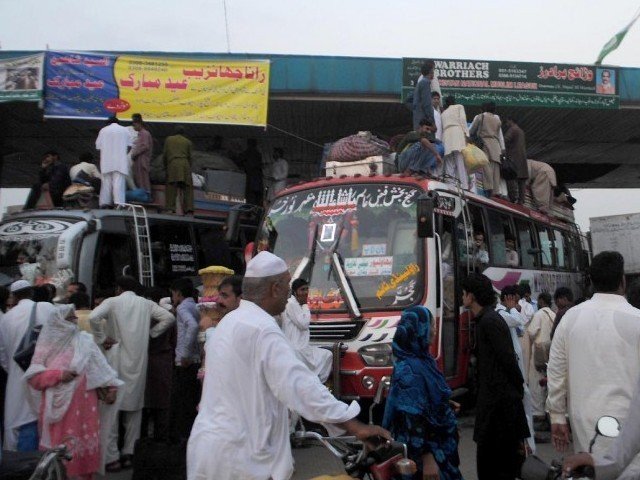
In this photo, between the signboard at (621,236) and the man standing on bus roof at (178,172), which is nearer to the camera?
the man standing on bus roof at (178,172)

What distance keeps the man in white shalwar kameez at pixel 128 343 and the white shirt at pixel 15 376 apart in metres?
1.52

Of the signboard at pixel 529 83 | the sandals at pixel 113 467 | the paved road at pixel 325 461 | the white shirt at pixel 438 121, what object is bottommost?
the sandals at pixel 113 467

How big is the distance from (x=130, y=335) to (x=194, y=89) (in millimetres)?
9232

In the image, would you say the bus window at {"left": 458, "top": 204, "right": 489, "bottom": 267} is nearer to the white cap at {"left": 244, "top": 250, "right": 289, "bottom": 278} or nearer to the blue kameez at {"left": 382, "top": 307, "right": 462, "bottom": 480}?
the blue kameez at {"left": 382, "top": 307, "right": 462, "bottom": 480}

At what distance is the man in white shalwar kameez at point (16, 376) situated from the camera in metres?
6.69

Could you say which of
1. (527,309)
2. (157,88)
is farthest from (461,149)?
(157,88)

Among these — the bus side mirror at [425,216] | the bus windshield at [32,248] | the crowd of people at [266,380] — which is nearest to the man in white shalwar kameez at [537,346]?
the crowd of people at [266,380]

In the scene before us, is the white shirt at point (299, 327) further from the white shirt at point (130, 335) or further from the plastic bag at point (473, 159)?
the plastic bag at point (473, 159)

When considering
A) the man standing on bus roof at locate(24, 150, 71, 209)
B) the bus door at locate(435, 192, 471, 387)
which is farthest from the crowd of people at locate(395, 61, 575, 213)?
the man standing on bus roof at locate(24, 150, 71, 209)

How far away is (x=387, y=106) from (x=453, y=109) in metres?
5.86

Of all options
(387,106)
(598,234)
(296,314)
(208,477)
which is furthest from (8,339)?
(598,234)

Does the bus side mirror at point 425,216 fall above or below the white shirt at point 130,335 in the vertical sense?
above

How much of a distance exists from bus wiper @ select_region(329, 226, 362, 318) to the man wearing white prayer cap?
235 inches

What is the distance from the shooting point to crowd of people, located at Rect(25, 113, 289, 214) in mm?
13836
